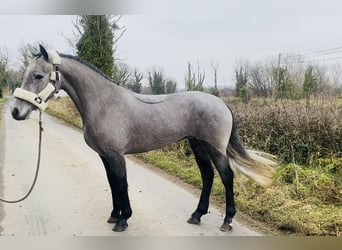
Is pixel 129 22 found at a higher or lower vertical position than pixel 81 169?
higher

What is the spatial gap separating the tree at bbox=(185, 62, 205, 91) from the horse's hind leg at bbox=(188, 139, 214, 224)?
366 millimetres

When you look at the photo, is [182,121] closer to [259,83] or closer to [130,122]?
[130,122]

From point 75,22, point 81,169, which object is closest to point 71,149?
point 81,169

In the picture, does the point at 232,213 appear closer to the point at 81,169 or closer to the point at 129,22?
the point at 81,169

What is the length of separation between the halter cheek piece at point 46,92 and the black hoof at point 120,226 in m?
0.78

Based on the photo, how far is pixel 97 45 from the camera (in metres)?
2.20

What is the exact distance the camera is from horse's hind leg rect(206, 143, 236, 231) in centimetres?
205

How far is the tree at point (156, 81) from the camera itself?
2.24m

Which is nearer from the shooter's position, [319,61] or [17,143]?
[17,143]

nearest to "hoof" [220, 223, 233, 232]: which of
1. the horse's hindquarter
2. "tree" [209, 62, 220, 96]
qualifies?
the horse's hindquarter

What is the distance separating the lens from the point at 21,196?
2111 mm

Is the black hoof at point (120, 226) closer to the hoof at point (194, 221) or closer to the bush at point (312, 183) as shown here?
the hoof at point (194, 221)


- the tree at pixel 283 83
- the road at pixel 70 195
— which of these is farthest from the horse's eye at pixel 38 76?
the tree at pixel 283 83

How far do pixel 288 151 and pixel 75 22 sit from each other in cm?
169
